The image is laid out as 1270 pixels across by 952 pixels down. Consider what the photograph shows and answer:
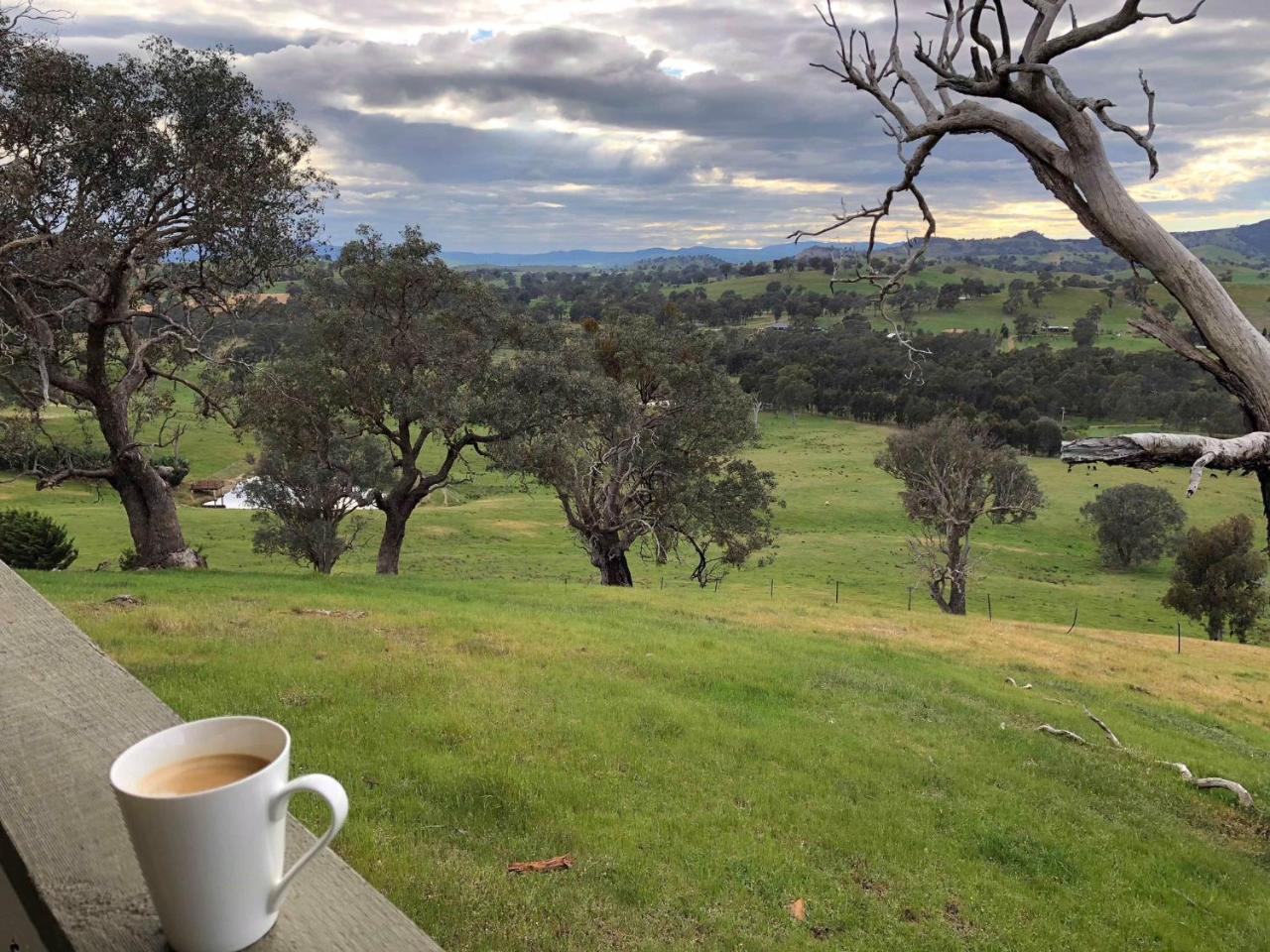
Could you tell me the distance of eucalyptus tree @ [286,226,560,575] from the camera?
18797mm

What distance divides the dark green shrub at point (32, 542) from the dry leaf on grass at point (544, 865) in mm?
26520

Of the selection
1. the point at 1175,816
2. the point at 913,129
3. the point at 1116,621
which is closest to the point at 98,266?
the point at 913,129

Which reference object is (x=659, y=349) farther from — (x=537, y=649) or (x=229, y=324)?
(x=537, y=649)

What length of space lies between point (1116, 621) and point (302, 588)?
3775cm

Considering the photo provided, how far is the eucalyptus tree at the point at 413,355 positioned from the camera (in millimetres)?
18797

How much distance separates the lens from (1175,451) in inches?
181

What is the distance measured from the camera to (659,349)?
1033 inches

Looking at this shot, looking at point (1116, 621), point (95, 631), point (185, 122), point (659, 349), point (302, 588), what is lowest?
point (1116, 621)

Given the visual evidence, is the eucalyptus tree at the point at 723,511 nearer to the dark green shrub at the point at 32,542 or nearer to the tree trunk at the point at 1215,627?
the dark green shrub at the point at 32,542

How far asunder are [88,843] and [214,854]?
0.37 metres

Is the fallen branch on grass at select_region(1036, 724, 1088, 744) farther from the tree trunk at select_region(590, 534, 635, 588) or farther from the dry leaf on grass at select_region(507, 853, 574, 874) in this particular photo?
the tree trunk at select_region(590, 534, 635, 588)

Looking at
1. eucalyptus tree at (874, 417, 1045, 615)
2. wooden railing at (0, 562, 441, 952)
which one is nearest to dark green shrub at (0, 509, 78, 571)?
wooden railing at (0, 562, 441, 952)

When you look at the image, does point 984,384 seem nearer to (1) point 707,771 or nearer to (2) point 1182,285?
(2) point 1182,285

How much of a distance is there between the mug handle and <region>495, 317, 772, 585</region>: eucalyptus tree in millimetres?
23311
